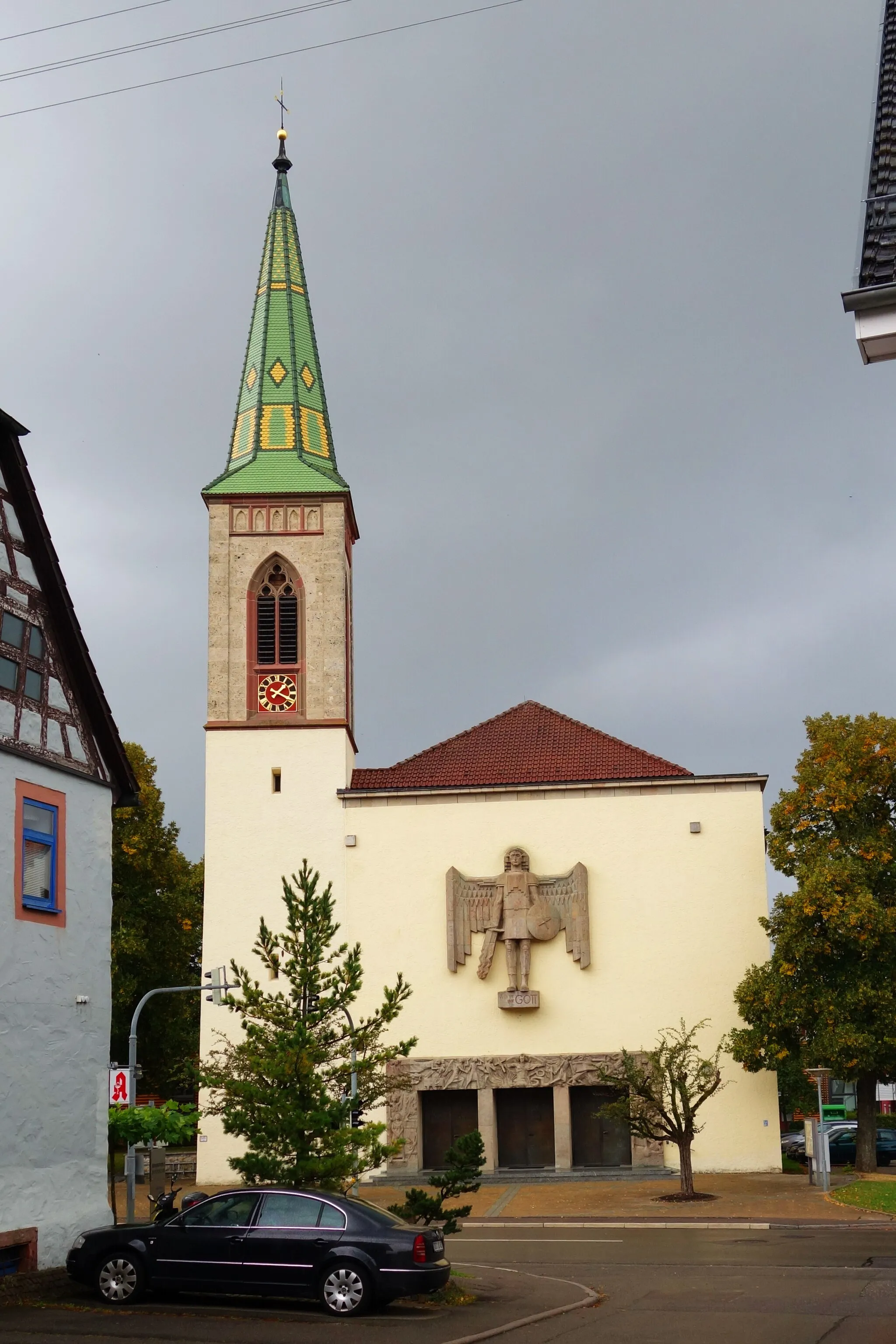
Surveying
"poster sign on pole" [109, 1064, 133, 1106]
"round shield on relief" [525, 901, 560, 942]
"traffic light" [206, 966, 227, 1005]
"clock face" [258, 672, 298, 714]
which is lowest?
"poster sign on pole" [109, 1064, 133, 1106]

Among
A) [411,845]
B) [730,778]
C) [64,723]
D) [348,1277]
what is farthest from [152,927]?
[348,1277]

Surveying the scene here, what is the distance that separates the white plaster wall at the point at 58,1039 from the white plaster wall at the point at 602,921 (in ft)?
66.8

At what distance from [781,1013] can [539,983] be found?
6.81 m

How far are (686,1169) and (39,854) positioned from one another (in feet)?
62.3

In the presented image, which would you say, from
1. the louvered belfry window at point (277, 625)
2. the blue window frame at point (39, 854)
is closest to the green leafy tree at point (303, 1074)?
the blue window frame at point (39, 854)

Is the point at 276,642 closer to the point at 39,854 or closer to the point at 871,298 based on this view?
the point at 39,854

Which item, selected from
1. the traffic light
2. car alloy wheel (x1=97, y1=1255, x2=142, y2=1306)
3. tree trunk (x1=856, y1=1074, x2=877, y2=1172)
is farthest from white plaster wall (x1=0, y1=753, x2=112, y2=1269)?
tree trunk (x1=856, y1=1074, x2=877, y2=1172)

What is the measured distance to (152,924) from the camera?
49.3m

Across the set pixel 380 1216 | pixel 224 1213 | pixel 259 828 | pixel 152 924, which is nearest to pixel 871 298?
pixel 380 1216

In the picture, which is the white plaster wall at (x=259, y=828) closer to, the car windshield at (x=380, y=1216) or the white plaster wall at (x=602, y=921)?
the white plaster wall at (x=602, y=921)

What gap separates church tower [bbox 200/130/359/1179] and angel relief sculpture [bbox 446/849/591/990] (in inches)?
141

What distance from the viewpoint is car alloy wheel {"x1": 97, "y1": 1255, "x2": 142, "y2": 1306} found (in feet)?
55.6

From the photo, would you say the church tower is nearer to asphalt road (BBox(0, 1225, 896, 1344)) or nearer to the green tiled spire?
the green tiled spire

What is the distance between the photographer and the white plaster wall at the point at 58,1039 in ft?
59.0
